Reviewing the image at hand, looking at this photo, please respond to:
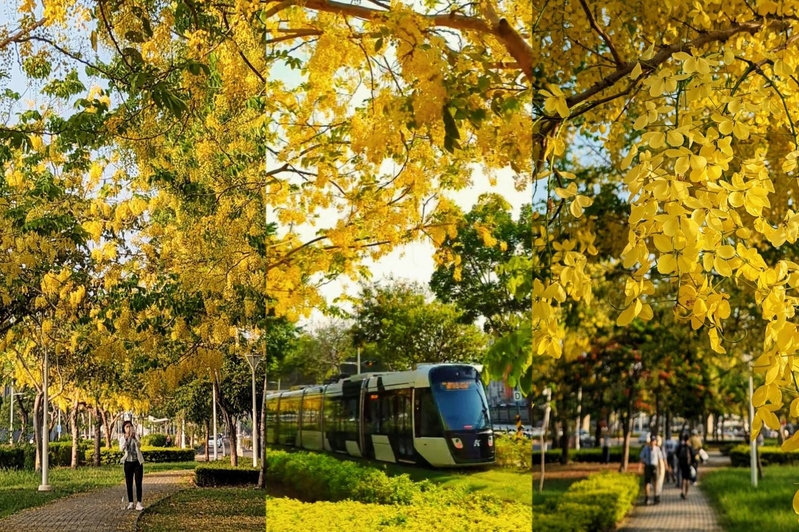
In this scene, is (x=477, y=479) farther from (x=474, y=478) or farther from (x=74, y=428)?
(x=74, y=428)

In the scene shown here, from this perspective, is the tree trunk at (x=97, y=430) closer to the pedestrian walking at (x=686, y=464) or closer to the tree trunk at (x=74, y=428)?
the tree trunk at (x=74, y=428)

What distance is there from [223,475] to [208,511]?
0.20 metres

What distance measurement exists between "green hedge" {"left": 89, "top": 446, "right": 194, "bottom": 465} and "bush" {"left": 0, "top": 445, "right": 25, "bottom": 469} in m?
0.31

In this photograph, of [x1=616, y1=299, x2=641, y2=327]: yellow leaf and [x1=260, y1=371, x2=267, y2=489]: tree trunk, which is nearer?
→ [x1=616, y1=299, x2=641, y2=327]: yellow leaf

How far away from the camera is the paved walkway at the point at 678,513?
175 inches

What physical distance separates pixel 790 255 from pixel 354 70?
8.20 feet

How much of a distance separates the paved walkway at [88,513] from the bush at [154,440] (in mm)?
123

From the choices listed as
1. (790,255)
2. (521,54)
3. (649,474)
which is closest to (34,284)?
(521,54)

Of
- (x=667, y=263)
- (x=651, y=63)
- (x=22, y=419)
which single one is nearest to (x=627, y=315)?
(x=667, y=263)

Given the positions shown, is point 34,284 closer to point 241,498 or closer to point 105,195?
point 105,195

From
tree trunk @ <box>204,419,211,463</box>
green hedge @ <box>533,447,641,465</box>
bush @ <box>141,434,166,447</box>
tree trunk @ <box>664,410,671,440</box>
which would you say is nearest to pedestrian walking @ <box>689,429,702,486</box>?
tree trunk @ <box>664,410,671,440</box>

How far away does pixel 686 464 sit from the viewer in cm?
452

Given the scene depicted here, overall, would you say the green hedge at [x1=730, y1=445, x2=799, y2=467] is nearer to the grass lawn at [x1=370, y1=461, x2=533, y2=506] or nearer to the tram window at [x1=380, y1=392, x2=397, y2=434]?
the grass lawn at [x1=370, y1=461, x2=533, y2=506]

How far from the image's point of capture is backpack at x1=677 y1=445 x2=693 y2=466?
177 inches
